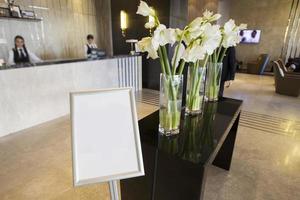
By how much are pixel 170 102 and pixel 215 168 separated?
1.48 meters

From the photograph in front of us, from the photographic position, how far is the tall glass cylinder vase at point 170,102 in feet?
3.78

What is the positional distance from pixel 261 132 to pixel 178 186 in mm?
2644

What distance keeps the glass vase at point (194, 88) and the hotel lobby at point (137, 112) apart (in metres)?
0.01

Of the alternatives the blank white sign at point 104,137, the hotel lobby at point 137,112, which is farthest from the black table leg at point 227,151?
the blank white sign at point 104,137

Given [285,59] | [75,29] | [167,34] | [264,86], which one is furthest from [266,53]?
[167,34]

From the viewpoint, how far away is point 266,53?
28.6ft

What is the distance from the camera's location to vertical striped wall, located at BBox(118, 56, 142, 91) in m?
4.73

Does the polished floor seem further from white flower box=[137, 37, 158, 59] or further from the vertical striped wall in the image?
→ the vertical striped wall

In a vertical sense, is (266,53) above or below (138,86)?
above

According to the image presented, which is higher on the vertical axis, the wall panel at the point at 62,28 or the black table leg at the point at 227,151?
the wall panel at the point at 62,28

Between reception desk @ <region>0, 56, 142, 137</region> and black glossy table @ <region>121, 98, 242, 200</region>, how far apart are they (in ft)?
8.18

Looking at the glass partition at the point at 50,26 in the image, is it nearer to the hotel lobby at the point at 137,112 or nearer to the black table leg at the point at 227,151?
the hotel lobby at the point at 137,112

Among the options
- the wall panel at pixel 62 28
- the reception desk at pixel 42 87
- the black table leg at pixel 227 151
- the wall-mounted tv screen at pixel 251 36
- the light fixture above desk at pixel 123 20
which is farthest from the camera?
A: the wall-mounted tv screen at pixel 251 36

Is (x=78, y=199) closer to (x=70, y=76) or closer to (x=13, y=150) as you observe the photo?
(x=13, y=150)
